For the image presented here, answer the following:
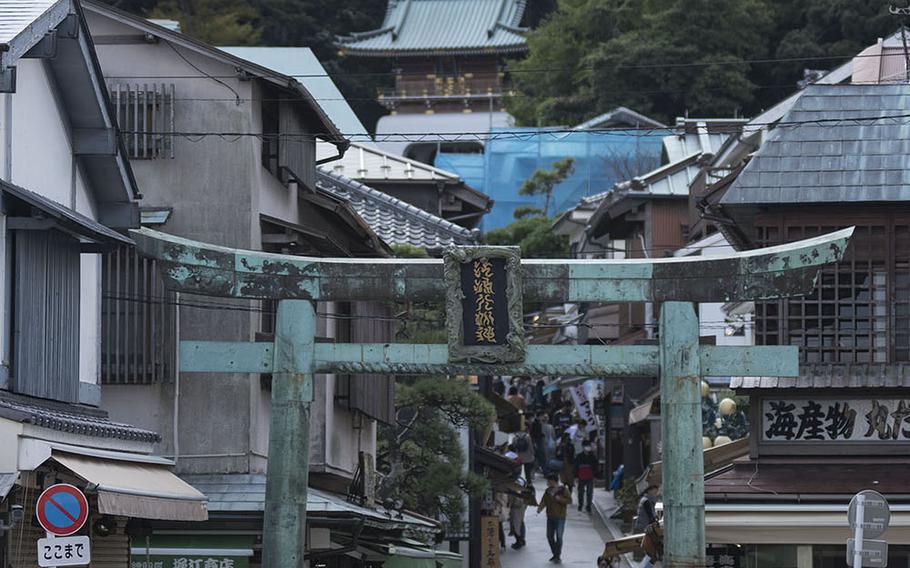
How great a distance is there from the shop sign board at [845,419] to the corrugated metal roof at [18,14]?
40.9 feet

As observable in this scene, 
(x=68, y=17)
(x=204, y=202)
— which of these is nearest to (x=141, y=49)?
(x=204, y=202)

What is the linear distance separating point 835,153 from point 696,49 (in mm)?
40191

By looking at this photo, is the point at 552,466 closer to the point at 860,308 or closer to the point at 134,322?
the point at 860,308

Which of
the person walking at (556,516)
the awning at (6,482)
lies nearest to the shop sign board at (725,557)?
the person walking at (556,516)

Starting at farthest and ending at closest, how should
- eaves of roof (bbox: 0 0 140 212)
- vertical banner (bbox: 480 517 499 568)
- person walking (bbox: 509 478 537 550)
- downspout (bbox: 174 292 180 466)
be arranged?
person walking (bbox: 509 478 537 550) → vertical banner (bbox: 480 517 499 568) → downspout (bbox: 174 292 180 466) → eaves of roof (bbox: 0 0 140 212)

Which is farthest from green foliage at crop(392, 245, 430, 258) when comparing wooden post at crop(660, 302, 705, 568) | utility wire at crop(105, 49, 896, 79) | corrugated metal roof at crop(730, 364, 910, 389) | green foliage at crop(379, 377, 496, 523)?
wooden post at crop(660, 302, 705, 568)

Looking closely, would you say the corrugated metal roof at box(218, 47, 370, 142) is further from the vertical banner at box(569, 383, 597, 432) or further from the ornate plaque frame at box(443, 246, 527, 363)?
the ornate plaque frame at box(443, 246, 527, 363)

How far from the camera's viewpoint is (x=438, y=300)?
2045 cm

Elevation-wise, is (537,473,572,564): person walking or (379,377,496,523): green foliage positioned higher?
(379,377,496,523): green foliage

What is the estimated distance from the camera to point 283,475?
773 inches

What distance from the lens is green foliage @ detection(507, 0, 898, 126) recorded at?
62.8m

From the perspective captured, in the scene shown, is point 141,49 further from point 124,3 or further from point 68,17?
point 124,3

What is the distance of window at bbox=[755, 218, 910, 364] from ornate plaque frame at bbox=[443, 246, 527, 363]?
521cm

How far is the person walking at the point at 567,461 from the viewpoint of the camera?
40.8 meters
